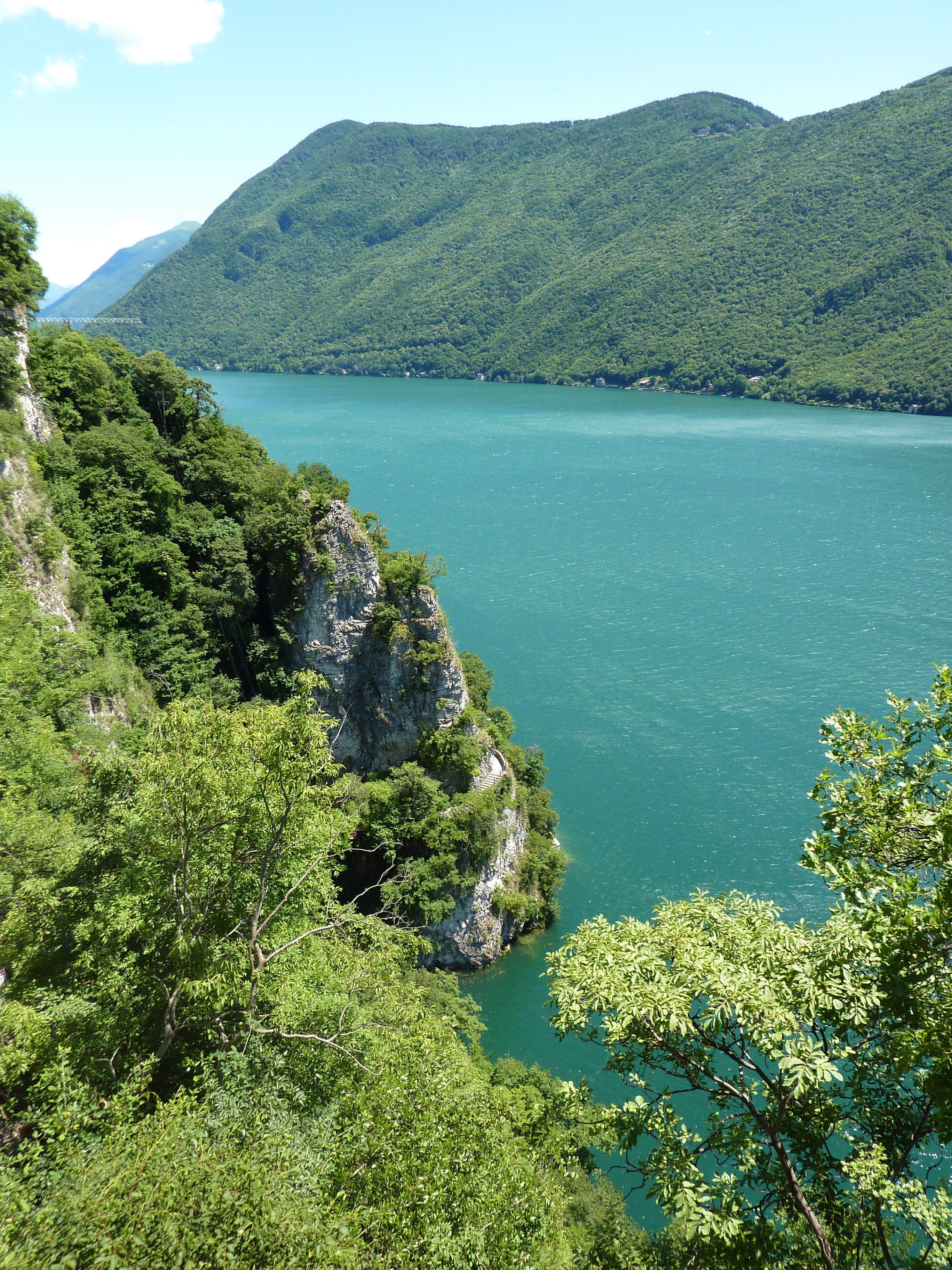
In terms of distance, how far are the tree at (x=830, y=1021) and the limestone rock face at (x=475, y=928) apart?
22131 millimetres

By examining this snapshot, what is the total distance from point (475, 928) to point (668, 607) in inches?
1536

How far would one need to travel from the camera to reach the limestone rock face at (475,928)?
3073 centimetres

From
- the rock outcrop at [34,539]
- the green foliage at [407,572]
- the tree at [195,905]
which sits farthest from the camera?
the green foliage at [407,572]

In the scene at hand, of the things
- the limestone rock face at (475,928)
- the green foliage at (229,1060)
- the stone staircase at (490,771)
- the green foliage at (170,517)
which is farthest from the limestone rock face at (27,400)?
the limestone rock face at (475,928)

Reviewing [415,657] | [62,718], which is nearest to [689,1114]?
[415,657]

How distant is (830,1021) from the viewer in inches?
312

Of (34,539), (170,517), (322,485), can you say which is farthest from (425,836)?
(34,539)

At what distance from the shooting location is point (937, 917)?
6.36 meters

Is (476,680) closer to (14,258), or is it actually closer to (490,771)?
(490,771)

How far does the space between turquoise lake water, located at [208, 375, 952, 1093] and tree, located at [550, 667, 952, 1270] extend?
2064 cm

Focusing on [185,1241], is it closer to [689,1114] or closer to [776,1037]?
[776,1037]

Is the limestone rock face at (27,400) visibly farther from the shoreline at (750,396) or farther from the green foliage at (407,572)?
the shoreline at (750,396)

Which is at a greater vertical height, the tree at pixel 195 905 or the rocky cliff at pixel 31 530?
the rocky cliff at pixel 31 530

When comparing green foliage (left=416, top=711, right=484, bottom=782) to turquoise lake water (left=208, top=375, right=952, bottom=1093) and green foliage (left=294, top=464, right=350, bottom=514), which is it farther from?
green foliage (left=294, top=464, right=350, bottom=514)
